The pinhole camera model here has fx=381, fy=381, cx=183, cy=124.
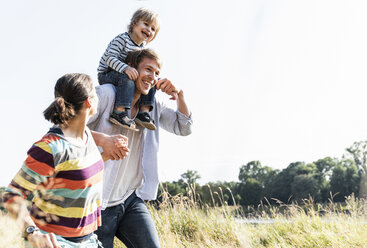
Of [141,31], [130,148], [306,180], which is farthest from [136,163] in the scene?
[306,180]

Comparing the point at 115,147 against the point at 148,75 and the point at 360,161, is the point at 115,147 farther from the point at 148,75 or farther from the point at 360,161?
the point at 360,161

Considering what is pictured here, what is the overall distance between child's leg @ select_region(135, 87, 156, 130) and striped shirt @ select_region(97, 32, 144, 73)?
36cm

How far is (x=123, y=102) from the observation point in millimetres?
2484

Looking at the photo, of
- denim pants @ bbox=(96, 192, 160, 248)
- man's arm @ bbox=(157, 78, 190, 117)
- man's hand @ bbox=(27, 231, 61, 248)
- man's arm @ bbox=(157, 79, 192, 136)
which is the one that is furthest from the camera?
man's arm @ bbox=(157, 79, 192, 136)

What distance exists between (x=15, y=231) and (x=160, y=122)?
1.61 metres

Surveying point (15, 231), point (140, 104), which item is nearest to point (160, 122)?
point (140, 104)

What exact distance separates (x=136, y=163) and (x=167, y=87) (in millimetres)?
547

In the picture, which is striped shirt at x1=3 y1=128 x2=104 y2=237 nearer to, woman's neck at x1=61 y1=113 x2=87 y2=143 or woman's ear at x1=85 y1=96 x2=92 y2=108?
woman's neck at x1=61 y1=113 x2=87 y2=143

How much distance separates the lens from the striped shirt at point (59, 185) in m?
1.33

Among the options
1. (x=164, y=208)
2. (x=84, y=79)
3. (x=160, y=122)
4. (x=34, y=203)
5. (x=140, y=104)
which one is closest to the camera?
(x=34, y=203)

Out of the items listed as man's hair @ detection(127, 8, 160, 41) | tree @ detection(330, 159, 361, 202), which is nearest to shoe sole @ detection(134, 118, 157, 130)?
man's hair @ detection(127, 8, 160, 41)

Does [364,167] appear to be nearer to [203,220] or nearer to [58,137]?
[203,220]

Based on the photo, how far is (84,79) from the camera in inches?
64.6

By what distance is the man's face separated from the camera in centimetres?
257
